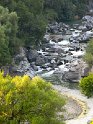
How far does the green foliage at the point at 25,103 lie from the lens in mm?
40719

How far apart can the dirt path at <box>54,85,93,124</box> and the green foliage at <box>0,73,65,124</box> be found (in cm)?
1281

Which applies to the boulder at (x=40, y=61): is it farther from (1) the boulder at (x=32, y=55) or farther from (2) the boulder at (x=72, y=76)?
(2) the boulder at (x=72, y=76)

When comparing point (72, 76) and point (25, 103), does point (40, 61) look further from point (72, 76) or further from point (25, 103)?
point (25, 103)

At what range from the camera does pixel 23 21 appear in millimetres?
94688

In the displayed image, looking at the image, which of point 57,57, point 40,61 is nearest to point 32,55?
point 40,61

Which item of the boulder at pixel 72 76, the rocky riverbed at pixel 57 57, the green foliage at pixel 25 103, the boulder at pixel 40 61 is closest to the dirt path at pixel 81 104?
the boulder at pixel 72 76

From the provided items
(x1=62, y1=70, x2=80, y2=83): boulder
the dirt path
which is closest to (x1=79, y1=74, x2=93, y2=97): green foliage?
the dirt path

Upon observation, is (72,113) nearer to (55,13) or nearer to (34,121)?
(34,121)

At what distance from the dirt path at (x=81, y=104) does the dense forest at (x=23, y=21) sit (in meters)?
11.8

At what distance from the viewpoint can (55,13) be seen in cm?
12794

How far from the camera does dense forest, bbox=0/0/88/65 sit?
249 ft

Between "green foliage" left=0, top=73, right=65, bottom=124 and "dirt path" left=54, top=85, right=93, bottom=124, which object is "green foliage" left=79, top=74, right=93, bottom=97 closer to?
"dirt path" left=54, top=85, right=93, bottom=124

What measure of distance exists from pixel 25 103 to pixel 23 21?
55.5 m

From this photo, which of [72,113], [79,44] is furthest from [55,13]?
[72,113]
